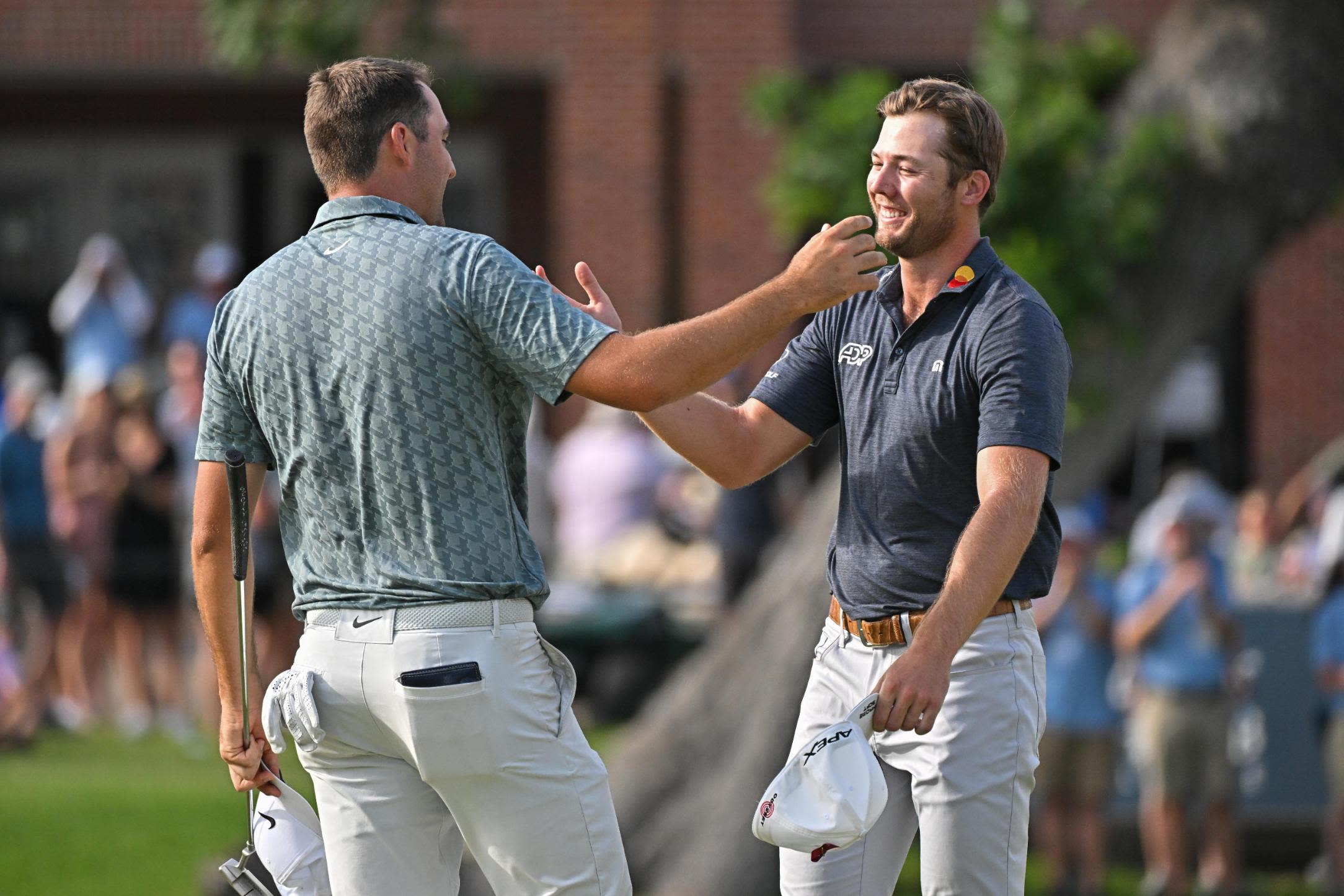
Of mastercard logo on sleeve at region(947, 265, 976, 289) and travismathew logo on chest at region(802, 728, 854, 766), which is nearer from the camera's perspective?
travismathew logo on chest at region(802, 728, 854, 766)

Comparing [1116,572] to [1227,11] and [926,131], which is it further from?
[926,131]

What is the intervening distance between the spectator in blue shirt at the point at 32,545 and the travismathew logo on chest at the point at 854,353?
8741 millimetres

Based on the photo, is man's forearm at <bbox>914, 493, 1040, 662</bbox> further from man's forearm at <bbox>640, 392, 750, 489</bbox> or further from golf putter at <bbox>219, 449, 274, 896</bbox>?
golf putter at <bbox>219, 449, 274, 896</bbox>

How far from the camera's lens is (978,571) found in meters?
3.53

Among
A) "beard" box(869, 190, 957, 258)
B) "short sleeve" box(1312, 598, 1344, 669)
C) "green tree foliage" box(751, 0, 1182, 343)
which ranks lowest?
"short sleeve" box(1312, 598, 1344, 669)

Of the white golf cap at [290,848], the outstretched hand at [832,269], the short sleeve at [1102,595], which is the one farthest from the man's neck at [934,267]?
the short sleeve at [1102,595]

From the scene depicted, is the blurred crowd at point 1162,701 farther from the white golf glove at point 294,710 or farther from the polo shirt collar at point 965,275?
the white golf glove at point 294,710

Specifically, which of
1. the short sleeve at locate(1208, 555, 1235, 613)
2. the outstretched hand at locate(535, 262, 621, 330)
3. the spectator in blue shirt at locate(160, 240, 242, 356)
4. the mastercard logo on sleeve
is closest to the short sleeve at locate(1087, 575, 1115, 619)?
the short sleeve at locate(1208, 555, 1235, 613)

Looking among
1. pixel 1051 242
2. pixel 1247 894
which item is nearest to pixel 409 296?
pixel 1051 242

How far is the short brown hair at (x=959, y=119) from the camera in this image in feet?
A: 12.5

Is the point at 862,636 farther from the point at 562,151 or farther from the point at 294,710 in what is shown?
the point at 562,151

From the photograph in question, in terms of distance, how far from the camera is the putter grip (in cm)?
373

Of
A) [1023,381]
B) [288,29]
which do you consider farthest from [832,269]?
[288,29]

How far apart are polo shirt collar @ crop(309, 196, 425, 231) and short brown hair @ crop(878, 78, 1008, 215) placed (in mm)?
1057
